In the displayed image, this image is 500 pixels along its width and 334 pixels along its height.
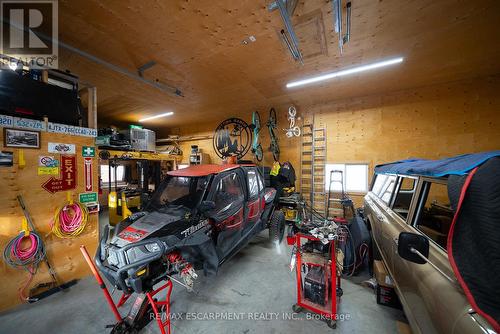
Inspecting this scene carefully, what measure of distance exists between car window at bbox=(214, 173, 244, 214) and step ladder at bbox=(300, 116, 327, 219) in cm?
308

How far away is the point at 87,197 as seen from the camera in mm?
2770

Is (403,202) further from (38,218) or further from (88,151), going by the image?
(38,218)

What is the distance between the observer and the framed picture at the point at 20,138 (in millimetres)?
2129

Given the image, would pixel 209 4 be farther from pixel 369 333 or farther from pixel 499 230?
pixel 369 333

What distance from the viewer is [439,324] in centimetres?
104

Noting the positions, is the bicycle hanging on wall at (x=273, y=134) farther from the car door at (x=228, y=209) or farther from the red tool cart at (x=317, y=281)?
the red tool cart at (x=317, y=281)

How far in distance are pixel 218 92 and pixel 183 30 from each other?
2.15 metres

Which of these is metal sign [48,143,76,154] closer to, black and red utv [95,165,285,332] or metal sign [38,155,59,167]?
metal sign [38,155,59,167]

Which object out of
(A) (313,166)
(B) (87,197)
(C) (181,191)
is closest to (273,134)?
(A) (313,166)

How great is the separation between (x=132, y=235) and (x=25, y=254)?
1.48 meters

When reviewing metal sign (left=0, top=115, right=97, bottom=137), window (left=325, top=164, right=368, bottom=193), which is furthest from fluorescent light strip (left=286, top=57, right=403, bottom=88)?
metal sign (left=0, top=115, right=97, bottom=137)

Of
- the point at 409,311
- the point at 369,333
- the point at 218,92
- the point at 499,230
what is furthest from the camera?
the point at 218,92

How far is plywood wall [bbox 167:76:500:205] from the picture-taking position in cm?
393

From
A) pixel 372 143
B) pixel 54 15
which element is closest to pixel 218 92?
pixel 54 15
